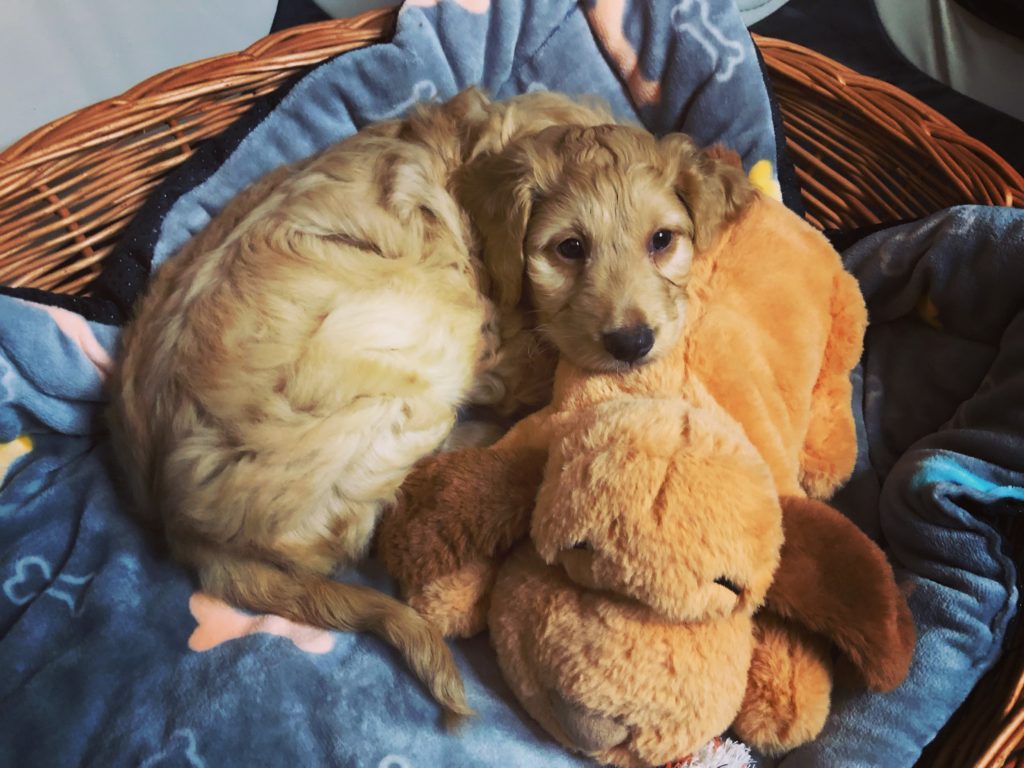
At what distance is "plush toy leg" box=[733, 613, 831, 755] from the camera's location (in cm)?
135

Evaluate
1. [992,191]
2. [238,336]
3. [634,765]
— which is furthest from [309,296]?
[992,191]

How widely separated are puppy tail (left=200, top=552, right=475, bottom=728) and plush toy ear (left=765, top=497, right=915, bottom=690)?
54cm

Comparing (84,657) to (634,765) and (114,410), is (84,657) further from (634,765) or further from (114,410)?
(634,765)

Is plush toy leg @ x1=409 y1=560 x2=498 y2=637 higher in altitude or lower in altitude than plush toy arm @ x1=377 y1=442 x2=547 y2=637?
lower

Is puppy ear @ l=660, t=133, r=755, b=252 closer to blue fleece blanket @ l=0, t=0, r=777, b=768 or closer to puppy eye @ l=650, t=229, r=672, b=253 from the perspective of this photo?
puppy eye @ l=650, t=229, r=672, b=253

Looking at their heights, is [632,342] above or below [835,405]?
above

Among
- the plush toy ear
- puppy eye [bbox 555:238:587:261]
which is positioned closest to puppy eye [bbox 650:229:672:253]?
puppy eye [bbox 555:238:587:261]

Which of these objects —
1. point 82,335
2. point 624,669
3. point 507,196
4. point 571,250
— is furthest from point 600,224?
point 82,335

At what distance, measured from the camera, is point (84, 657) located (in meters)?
1.54

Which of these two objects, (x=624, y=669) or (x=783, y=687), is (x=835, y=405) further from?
(x=624, y=669)

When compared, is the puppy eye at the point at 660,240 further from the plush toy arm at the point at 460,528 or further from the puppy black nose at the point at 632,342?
the plush toy arm at the point at 460,528

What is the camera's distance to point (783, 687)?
1.35 metres

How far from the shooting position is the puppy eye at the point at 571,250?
169cm

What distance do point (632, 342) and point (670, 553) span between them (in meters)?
0.48
